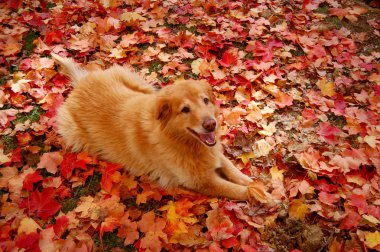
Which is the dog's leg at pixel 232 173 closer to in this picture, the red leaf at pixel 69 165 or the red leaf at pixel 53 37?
the red leaf at pixel 69 165

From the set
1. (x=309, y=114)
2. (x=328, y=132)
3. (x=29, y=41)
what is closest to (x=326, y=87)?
(x=309, y=114)

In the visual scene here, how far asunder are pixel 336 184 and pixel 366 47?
2.91 metres

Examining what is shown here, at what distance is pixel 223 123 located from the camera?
425cm

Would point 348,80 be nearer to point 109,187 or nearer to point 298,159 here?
point 298,159

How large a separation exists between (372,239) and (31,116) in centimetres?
435

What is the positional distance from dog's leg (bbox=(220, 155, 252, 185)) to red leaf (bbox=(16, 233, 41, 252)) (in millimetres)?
2082

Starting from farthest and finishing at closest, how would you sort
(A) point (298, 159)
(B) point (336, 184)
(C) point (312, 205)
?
(A) point (298, 159), (B) point (336, 184), (C) point (312, 205)

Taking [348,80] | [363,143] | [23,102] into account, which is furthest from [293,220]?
[23,102]

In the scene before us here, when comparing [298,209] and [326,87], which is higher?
[326,87]

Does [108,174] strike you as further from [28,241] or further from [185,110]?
[185,110]

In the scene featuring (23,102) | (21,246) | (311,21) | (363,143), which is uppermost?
(311,21)

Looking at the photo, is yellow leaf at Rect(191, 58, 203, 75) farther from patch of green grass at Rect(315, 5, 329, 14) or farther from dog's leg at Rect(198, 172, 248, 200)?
patch of green grass at Rect(315, 5, 329, 14)

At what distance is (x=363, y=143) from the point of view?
12.8 ft

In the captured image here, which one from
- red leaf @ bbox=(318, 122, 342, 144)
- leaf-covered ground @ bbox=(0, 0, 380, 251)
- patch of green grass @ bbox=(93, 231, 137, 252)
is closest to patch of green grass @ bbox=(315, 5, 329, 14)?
leaf-covered ground @ bbox=(0, 0, 380, 251)
